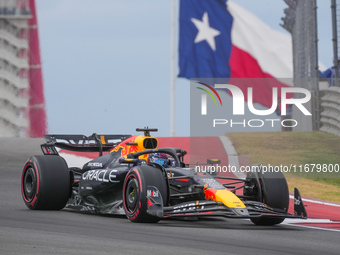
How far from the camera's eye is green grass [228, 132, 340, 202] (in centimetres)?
1526

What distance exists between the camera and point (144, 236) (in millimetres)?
8836

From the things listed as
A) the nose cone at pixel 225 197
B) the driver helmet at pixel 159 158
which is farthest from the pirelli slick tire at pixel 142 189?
the driver helmet at pixel 159 158

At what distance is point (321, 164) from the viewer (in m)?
15.9

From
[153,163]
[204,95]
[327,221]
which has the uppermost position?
[204,95]

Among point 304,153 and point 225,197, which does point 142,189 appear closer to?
point 225,197

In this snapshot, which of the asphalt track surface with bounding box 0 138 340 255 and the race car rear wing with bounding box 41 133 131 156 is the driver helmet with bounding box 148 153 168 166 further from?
the race car rear wing with bounding box 41 133 131 156

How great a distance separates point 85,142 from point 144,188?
342cm

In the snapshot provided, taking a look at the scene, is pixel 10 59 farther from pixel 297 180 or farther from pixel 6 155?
pixel 297 180

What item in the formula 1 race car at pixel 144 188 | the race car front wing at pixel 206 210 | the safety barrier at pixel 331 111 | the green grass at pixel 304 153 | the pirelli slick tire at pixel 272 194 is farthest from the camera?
the safety barrier at pixel 331 111

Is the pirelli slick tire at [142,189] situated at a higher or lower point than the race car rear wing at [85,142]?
lower

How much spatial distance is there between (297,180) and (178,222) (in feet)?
22.8

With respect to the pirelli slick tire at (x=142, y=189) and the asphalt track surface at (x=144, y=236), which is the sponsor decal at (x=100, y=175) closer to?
the asphalt track surface at (x=144, y=236)

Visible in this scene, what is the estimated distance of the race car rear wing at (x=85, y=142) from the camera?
12.9 metres

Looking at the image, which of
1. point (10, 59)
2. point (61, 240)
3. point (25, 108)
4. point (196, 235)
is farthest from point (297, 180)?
point (10, 59)
